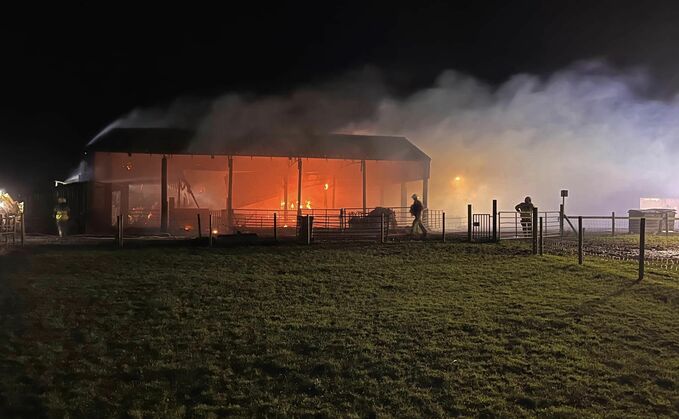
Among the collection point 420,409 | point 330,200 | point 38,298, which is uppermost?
point 330,200

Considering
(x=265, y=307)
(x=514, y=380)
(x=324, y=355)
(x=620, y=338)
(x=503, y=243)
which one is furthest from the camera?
(x=503, y=243)

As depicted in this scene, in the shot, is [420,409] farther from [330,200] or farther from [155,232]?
[330,200]

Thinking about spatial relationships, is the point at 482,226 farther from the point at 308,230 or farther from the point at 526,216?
the point at 308,230

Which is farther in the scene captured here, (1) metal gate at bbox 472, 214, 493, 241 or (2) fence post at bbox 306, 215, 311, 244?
(1) metal gate at bbox 472, 214, 493, 241

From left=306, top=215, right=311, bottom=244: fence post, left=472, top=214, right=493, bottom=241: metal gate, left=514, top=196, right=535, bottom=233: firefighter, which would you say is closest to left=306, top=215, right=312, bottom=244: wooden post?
left=306, top=215, right=311, bottom=244: fence post

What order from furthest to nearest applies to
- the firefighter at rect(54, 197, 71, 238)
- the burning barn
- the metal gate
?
the burning barn, the firefighter at rect(54, 197, 71, 238), the metal gate

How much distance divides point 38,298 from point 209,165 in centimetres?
2435

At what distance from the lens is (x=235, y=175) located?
3609cm

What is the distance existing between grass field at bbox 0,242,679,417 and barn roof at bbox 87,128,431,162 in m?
16.9

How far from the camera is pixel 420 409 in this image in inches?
205

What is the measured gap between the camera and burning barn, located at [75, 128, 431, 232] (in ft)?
89.8

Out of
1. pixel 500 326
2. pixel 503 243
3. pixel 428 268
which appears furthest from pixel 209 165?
pixel 500 326

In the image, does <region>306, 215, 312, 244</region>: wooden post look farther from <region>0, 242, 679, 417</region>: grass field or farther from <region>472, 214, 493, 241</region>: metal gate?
<region>472, 214, 493, 241</region>: metal gate

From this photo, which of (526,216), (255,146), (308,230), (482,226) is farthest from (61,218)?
(526,216)
